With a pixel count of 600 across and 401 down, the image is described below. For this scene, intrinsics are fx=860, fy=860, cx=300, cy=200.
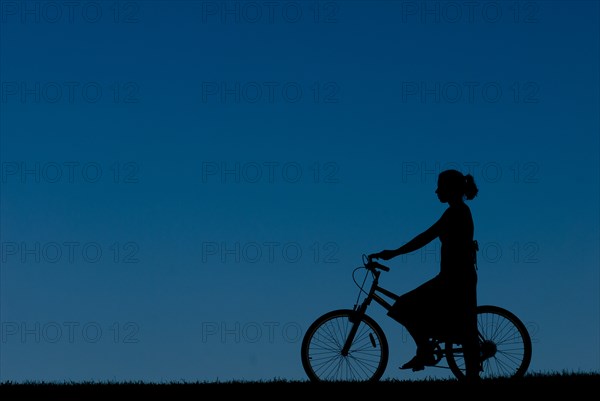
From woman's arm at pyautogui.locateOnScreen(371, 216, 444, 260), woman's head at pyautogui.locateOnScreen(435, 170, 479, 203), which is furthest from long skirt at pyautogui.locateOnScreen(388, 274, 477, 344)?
woman's head at pyautogui.locateOnScreen(435, 170, 479, 203)

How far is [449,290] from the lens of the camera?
11.4 metres

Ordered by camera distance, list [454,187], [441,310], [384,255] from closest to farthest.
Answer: [454,187]
[441,310]
[384,255]

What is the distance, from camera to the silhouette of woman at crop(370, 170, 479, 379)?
1124 centimetres

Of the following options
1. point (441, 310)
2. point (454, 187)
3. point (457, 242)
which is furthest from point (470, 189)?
point (441, 310)

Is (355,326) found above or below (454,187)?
below

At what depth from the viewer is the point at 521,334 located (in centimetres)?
1236

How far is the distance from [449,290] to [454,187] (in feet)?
4.52

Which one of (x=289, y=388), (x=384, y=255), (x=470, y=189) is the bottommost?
(x=289, y=388)

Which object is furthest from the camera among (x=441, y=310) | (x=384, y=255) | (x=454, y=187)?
(x=384, y=255)

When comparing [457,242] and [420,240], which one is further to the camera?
[420,240]

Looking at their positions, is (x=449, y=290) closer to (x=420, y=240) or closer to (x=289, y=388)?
(x=420, y=240)

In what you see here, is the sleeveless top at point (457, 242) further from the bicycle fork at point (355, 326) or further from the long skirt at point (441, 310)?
the bicycle fork at point (355, 326)

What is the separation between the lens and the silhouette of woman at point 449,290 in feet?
36.9

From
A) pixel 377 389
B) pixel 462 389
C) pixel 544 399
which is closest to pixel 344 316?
pixel 377 389
